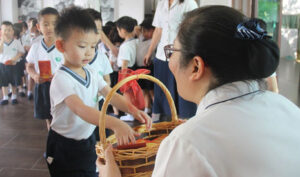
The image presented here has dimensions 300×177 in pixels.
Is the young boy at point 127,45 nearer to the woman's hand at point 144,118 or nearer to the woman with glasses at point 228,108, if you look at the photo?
the woman's hand at point 144,118

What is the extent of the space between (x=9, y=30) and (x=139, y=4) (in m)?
4.45

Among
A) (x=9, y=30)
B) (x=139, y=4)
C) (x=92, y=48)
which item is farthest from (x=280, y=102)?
(x=139, y=4)

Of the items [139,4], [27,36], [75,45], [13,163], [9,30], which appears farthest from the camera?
[139,4]

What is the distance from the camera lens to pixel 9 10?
29.7 feet

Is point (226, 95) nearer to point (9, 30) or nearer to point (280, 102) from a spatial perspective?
point (280, 102)

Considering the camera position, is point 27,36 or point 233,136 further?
point 27,36

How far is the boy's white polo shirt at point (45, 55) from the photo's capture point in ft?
8.55

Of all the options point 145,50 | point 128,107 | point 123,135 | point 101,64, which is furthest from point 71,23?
point 145,50

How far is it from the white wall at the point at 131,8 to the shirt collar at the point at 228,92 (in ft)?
26.7

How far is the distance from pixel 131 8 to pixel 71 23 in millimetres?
7399

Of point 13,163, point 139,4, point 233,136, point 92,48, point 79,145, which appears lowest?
point 13,163

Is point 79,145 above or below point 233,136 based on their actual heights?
below

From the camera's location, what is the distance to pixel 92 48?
5.33 ft

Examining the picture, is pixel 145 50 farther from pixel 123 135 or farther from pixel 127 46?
pixel 123 135
